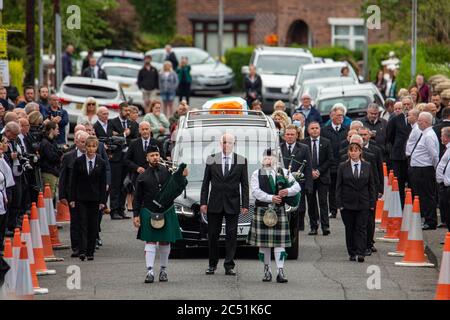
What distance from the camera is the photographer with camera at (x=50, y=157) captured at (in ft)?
76.4

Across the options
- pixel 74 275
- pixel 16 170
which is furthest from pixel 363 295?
pixel 16 170

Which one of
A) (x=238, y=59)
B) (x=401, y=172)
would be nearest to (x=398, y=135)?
(x=401, y=172)

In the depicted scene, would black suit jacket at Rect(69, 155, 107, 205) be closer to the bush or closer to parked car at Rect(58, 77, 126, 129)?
parked car at Rect(58, 77, 126, 129)

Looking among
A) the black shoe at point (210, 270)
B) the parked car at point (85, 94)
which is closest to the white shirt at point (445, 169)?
the black shoe at point (210, 270)

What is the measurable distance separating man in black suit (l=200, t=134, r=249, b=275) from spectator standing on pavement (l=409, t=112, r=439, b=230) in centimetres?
550

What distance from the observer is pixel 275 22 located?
7000 cm

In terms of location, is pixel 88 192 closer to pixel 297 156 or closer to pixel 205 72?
pixel 297 156

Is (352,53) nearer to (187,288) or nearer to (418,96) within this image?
(418,96)

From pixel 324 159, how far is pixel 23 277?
846 centimetres

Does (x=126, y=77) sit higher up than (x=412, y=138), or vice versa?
(x=412, y=138)

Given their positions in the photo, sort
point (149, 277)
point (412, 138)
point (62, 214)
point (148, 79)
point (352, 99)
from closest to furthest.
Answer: point (149, 277), point (412, 138), point (62, 214), point (352, 99), point (148, 79)

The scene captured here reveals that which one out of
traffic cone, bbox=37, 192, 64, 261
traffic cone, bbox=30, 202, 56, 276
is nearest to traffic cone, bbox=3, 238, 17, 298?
traffic cone, bbox=30, 202, 56, 276

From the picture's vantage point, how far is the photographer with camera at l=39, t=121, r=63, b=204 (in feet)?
76.4

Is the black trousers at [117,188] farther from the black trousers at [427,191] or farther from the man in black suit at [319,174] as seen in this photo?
the black trousers at [427,191]
